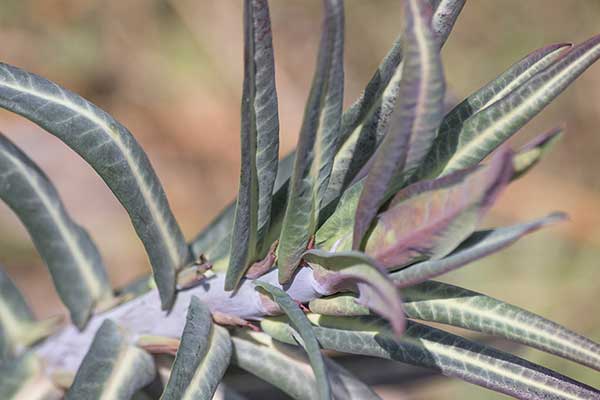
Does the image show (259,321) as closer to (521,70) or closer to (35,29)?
(521,70)

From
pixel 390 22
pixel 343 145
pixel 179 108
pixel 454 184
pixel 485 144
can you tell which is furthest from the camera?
pixel 390 22

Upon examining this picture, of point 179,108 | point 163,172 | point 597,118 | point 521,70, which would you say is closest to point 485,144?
point 521,70

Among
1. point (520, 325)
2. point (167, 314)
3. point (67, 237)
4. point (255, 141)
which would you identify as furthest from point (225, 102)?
Answer: point (520, 325)

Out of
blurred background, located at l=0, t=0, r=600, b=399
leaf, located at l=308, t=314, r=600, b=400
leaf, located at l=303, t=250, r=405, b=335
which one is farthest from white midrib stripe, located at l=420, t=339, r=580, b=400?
blurred background, located at l=0, t=0, r=600, b=399

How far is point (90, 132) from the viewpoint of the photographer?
2.35 ft

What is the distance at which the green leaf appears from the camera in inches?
25.2

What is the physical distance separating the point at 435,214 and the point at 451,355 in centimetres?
23

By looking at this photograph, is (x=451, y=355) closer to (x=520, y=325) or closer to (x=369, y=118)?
(x=520, y=325)

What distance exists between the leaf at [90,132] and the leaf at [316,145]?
180 mm

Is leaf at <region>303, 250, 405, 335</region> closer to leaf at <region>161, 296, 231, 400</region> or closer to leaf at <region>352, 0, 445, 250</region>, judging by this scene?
leaf at <region>352, 0, 445, 250</region>

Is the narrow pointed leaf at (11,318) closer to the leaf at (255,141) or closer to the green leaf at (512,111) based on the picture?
the leaf at (255,141)

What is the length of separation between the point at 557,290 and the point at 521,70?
1.56 meters

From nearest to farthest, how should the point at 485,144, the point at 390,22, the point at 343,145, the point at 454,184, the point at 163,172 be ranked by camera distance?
the point at 454,184
the point at 485,144
the point at 343,145
the point at 163,172
the point at 390,22

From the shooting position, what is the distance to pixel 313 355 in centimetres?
62
